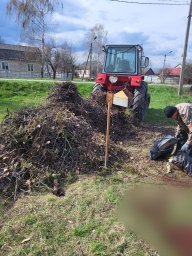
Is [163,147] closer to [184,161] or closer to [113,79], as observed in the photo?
[184,161]

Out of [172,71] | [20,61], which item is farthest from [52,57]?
[172,71]

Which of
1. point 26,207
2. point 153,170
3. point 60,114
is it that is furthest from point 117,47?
point 26,207

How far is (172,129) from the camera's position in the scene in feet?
24.5

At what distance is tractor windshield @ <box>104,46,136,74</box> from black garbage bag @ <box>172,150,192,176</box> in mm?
4343

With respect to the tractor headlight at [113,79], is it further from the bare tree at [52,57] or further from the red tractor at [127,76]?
the bare tree at [52,57]

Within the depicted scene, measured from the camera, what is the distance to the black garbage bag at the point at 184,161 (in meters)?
4.33

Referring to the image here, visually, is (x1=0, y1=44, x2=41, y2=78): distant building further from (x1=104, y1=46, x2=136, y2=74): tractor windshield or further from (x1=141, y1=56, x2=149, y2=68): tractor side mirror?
(x1=141, y1=56, x2=149, y2=68): tractor side mirror

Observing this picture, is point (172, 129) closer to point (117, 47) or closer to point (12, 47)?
point (117, 47)

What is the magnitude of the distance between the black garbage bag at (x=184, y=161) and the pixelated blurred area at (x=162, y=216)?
614mm

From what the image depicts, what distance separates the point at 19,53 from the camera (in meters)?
44.4

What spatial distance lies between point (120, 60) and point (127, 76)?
0.82m

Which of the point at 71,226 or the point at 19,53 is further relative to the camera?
the point at 19,53

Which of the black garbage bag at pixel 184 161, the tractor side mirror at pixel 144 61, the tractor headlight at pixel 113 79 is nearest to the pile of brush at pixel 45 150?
the black garbage bag at pixel 184 161

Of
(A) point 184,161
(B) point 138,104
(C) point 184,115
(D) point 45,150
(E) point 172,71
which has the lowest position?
(A) point 184,161
